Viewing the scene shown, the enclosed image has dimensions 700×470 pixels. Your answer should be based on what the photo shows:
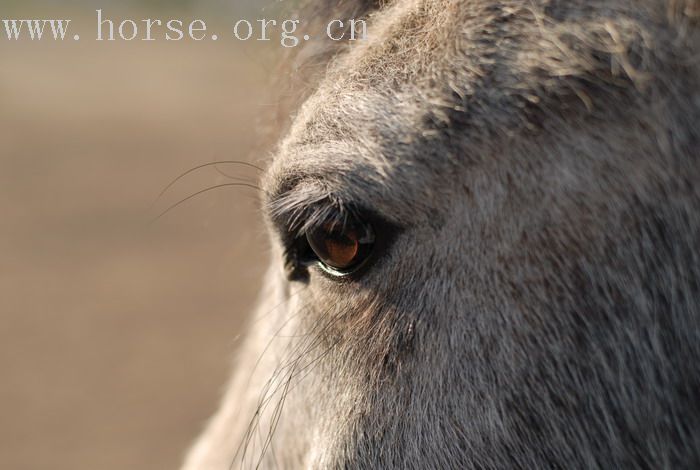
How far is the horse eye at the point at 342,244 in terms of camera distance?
182 cm

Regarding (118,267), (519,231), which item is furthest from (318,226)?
(118,267)

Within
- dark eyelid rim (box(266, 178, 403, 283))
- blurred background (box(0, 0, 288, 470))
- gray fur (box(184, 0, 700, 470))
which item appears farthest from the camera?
blurred background (box(0, 0, 288, 470))

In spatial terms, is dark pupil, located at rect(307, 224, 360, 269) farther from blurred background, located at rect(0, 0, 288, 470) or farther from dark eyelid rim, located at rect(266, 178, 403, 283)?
blurred background, located at rect(0, 0, 288, 470)

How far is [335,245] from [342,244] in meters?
0.02

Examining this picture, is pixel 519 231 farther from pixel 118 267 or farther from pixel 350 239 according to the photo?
pixel 118 267

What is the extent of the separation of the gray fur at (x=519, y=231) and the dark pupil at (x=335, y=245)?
5 cm

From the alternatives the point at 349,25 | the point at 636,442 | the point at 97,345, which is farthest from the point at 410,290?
the point at 97,345

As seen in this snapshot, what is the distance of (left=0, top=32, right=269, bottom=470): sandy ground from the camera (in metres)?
7.33

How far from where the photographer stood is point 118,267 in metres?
10.5

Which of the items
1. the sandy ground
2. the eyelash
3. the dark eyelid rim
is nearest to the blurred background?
the sandy ground

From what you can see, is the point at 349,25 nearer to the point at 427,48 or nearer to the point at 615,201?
the point at 427,48

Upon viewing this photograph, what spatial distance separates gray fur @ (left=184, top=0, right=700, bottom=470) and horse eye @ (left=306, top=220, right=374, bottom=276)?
4 cm

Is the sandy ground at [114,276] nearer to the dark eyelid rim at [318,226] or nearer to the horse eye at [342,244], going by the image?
the dark eyelid rim at [318,226]

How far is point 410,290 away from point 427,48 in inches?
18.6
